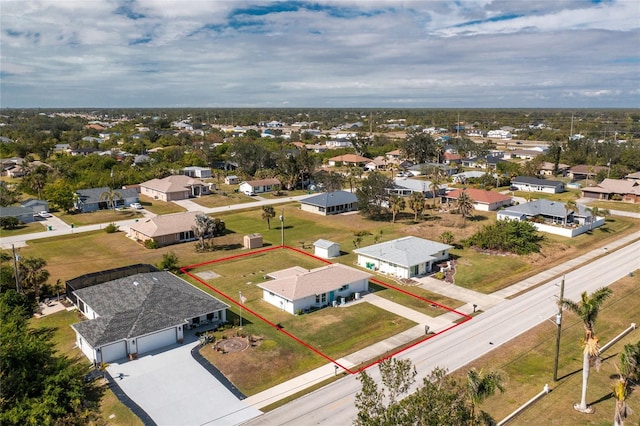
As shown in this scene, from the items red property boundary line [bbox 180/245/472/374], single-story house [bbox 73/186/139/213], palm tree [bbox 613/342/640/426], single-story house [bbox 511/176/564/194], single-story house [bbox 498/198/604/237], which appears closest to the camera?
palm tree [bbox 613/342/640/426]

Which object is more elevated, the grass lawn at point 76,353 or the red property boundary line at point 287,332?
the grass lawn at point 76,353

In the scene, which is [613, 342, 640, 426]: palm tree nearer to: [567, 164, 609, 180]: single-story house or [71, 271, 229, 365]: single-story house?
[71, 271, 229, 365]: single-story house

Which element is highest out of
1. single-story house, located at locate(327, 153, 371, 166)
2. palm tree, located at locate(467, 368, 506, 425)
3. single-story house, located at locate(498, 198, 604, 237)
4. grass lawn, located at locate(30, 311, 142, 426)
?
palm tree, located at locate(467, 368, 506, 425)

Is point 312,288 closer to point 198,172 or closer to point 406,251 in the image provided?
point 406,251

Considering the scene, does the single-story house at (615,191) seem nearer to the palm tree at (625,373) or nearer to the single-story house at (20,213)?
the palm tree at (625,373)

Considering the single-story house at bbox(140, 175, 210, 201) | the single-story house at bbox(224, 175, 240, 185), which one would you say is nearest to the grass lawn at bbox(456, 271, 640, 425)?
the single-story house at bbox(140, 175, 210, 201)

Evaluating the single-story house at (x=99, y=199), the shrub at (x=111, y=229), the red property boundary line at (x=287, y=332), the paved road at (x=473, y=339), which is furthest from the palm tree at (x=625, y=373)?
the single-story house at (x=99, y=199)
